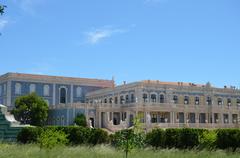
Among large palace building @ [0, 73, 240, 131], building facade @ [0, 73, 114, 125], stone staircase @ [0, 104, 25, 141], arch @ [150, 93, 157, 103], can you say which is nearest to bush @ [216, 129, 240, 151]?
stone staircase @ [0, 104, 25, 141]

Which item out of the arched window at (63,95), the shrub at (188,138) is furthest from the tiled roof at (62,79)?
the shrub at (188,138)

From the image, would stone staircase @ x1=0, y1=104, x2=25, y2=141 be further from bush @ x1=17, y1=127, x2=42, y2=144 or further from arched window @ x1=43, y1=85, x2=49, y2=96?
arched window @ x1=43, y1=85, x2=49, y2=96

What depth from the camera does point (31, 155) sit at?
52.8ft

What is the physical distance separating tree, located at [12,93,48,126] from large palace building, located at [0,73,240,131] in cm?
334

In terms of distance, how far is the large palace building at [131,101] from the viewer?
58656 mm

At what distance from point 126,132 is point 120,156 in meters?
1.71

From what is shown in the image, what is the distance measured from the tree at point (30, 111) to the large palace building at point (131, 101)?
334 centimetres

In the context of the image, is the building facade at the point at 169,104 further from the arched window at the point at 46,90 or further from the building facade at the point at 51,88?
the arched window at the point at 46,90

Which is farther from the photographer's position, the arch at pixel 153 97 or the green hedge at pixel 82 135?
the arch at pixel 153 97

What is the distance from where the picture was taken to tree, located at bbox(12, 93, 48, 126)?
188 ft

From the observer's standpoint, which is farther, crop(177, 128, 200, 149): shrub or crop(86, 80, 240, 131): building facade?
crop(86, 80, 240, 131): building facade

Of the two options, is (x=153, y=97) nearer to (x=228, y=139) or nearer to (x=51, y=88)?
(x=51, y=88)

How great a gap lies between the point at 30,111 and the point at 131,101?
13554 millimetres

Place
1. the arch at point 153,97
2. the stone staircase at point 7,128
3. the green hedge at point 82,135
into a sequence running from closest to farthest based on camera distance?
the stone staircase at point 7,128, the green hedge at point 82,135, the arch at point 153,97
